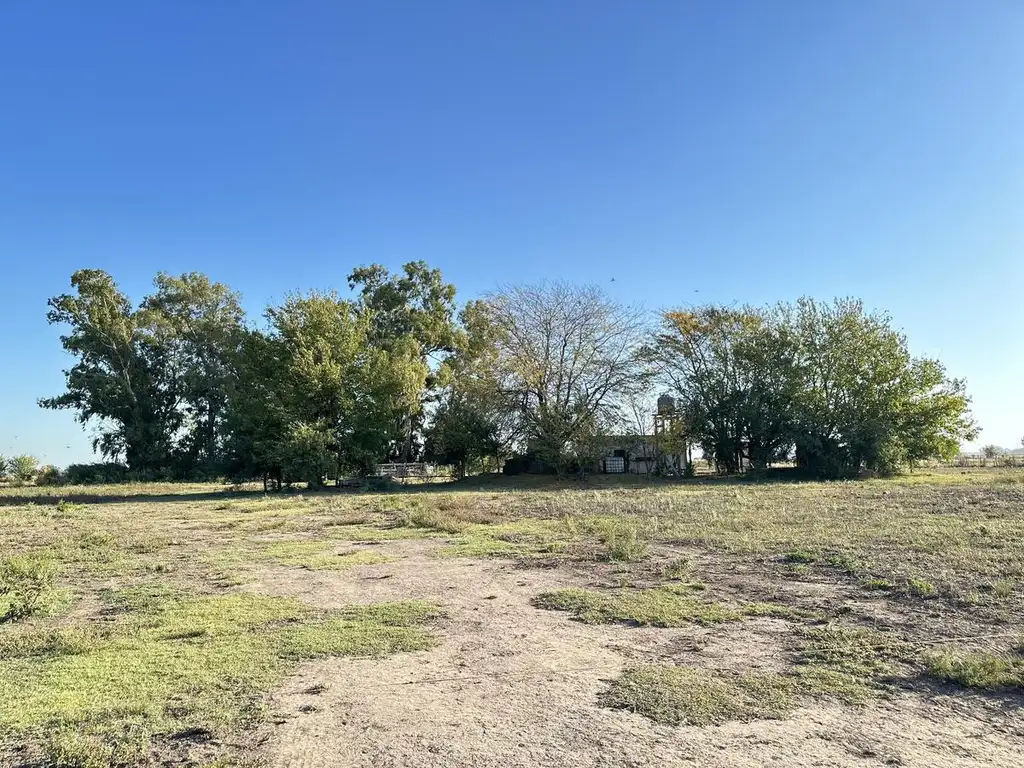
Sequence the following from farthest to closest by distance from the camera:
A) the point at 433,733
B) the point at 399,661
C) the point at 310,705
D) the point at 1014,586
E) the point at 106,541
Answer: the point at 106,541 → the point at 1014,586 → the point at 399,661 → the point at 310,705 → the point at 433,733

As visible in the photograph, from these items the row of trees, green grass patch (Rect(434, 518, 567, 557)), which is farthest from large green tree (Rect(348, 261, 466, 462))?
green grass patch (Rect(434, 518, 567, 557))

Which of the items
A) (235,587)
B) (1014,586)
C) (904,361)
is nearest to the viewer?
(1014,586)

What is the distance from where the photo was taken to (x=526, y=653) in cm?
584

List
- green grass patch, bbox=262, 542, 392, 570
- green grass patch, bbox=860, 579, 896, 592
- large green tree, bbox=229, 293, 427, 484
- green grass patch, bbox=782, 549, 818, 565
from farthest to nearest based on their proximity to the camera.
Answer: large green tree, bbox=229, 293, 427, 484
green grass patch, bbox=262, 542, 392, 570
green grass patch, bbox=782, 549, 818, 565
green grass patch, bbox=860, 579, 896, 592

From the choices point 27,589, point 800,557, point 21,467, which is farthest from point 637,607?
point 21,467

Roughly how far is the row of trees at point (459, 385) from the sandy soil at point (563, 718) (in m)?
26.4

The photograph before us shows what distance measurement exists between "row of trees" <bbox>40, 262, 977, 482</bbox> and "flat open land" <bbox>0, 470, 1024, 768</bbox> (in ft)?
68.7

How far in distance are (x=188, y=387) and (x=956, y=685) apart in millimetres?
51389

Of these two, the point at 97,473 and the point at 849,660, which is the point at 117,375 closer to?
the point at 97,473

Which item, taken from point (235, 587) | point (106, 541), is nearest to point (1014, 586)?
point (235, 587)

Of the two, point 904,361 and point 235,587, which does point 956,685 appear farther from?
point 904,361

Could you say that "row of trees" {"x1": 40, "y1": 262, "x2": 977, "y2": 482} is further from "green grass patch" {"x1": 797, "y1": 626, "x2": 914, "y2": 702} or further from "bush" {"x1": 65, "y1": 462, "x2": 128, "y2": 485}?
"green grass patch" {"x1": 797, "y1": 626, "x2": 914, "y2": 702}

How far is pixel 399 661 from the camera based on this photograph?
5613mm

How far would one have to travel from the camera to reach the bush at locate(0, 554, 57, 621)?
24.0ft
